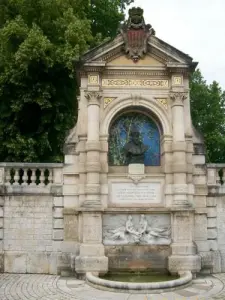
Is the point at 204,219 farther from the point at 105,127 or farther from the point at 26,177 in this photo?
the point at 26,177

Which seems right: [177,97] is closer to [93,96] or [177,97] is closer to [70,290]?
[93,96]

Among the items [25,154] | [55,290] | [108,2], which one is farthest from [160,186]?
[108,2]

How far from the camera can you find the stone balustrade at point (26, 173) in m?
11.4

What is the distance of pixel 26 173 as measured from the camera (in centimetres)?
→ 1145

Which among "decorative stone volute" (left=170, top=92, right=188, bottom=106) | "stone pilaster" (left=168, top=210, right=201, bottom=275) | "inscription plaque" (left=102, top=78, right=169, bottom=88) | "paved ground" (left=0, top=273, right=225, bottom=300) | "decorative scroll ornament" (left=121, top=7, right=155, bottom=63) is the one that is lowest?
"paved ground" (left=0, top=273, right=225, bottom=300)

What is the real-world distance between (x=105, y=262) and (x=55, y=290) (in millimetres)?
1798

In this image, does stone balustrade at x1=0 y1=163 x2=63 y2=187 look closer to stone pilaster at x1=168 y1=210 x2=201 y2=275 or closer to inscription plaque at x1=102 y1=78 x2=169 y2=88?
inscription plaque at x1=102 y1=78 x2=169 y2=88

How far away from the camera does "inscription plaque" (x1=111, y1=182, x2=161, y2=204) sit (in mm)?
11211

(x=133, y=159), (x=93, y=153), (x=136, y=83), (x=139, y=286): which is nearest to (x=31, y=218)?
(x=93, y=153)

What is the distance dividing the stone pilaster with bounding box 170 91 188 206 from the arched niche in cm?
70

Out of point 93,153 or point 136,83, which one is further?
point 136,83

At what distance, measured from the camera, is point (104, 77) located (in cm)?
1166

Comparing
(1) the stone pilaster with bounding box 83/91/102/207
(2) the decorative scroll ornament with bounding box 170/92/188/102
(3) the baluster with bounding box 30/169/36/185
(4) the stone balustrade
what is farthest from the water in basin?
(2) the decorative scroll ornament with bounding box 170/92/188/102

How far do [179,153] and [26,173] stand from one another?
449 cm
